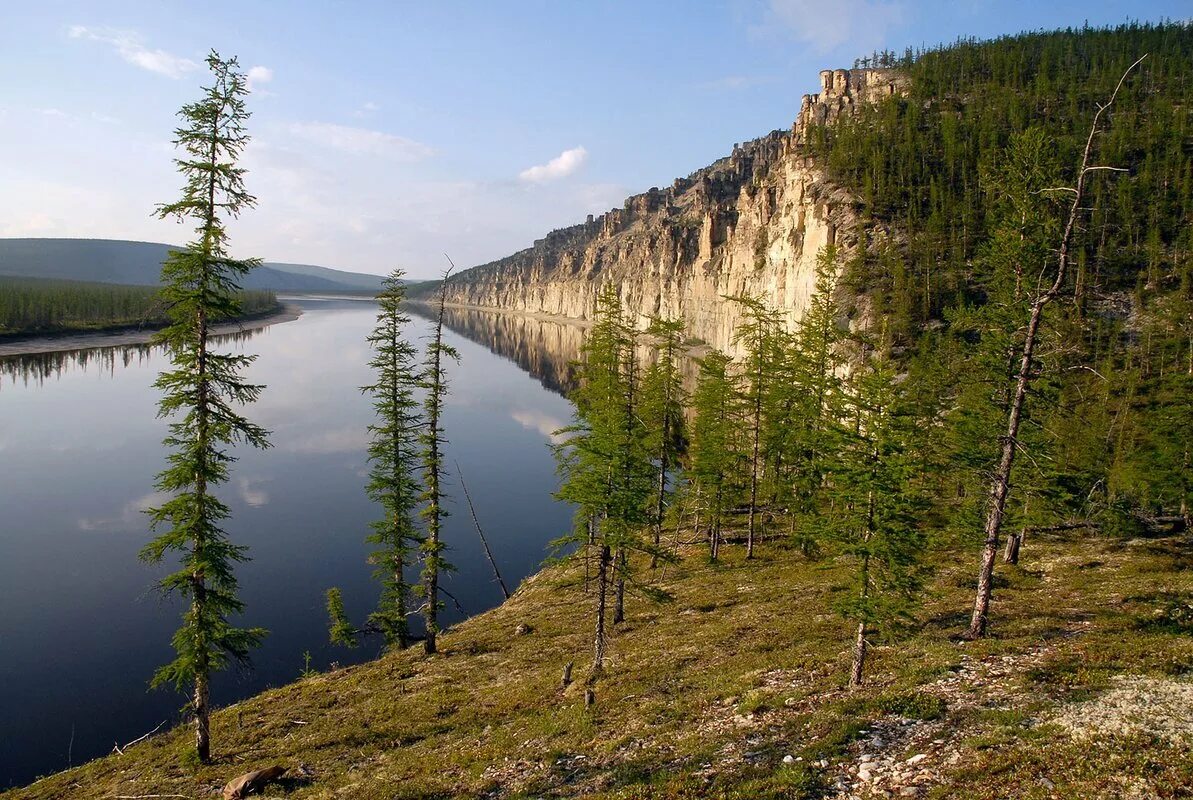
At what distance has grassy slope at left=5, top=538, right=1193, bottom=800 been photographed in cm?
1169

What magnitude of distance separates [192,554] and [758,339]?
28821 mm

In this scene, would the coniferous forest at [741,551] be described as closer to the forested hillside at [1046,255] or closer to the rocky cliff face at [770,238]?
the forested hillside at [1046,255]

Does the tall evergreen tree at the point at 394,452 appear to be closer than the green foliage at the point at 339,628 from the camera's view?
Yes

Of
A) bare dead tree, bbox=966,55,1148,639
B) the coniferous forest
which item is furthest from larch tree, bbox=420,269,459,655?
bare dead tree, bbox=966,55,1148,639

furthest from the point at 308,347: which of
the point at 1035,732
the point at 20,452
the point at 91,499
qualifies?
the point at 1035,732

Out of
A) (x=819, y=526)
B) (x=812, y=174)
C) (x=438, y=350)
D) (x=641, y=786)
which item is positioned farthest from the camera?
(x=812, y=174)

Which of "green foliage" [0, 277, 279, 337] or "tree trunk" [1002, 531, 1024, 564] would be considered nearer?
"tree trunk" [1002, 531, 1024, 564]

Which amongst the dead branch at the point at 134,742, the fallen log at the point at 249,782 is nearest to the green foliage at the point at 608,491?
the fallen log at the point at 249,782

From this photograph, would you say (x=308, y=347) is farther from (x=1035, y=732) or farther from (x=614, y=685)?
(x=1035, y=732)

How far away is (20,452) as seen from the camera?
65.2 m

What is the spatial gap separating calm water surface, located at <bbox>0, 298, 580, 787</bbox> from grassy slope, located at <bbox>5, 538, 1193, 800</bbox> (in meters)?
7.42

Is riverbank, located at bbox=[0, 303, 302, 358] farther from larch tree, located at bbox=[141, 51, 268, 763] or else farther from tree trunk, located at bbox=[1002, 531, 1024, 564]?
tree trunk, located at bbox=[1002, 531, 1024, 564]

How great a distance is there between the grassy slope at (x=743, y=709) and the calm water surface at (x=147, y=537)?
742cm

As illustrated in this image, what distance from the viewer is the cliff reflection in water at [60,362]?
111 m
